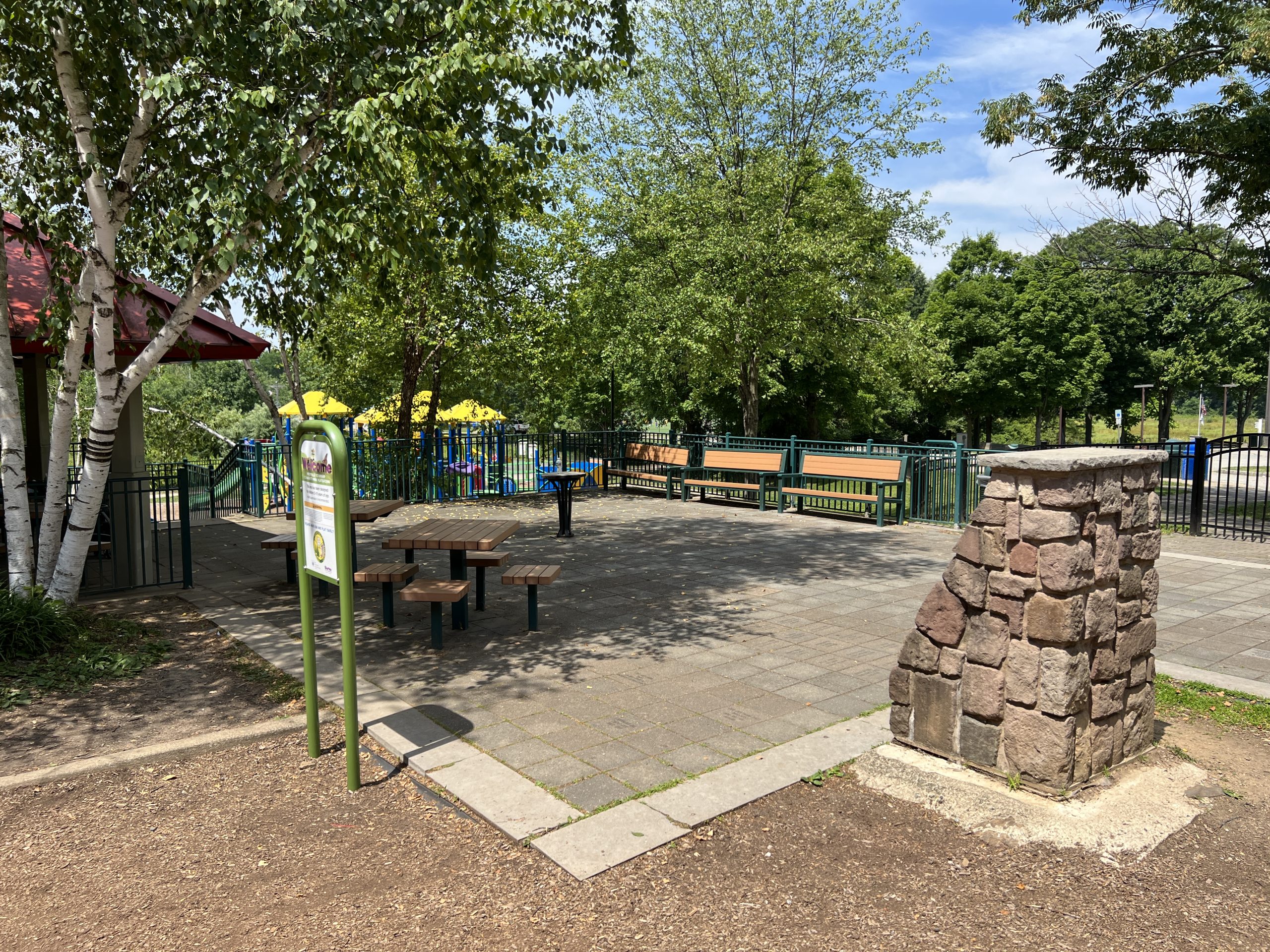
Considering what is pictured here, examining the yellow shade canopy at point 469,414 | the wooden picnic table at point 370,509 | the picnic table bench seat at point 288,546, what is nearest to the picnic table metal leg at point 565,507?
the wooden picnic table at point 370,509

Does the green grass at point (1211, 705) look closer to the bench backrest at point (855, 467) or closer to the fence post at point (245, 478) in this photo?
the bench backrest at point (855, 467)

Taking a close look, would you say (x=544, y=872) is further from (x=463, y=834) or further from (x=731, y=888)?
(x=731, y=888)

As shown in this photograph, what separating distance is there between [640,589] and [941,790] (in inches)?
182

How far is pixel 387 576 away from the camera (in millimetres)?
6227

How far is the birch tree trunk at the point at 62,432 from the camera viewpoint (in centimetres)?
638

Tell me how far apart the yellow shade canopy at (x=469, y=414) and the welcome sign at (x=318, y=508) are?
2012cm

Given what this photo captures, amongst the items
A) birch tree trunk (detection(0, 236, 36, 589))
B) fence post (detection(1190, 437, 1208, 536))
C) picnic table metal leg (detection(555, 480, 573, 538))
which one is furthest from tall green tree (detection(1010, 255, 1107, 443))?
birch tree trunk (detection(0, 236, 36, 589))

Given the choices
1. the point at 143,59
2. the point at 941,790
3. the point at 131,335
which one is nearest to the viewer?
the point at 941,790

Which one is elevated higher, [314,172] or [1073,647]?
[314,172]

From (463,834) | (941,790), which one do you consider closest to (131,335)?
(463,834)

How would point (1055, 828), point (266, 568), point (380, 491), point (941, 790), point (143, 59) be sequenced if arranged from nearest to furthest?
point (1055, 828) → point (941, 790) → point (143, 59) → point (266, 568) → point (380, 491)

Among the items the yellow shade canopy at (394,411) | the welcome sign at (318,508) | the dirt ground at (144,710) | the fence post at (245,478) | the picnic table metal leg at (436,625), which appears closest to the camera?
the welcome sign at (318,508)

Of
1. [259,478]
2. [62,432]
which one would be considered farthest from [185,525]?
[259,478]

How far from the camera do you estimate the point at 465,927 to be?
291 centimetres
